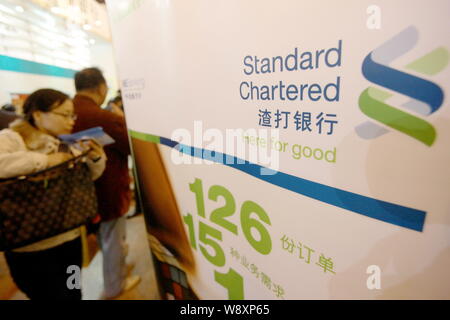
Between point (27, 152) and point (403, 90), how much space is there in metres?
1.31

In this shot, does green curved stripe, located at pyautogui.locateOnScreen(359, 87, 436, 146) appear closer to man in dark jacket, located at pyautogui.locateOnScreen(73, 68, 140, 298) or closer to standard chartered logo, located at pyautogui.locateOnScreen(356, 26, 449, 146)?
standard chartered logo, located at pyautogui.locateOnScreen(356, 26, 449, 146)

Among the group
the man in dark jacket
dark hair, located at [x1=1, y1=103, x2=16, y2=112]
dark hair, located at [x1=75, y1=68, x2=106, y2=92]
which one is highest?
dark hair, located at [x1=75, y1=68, x2=106, y2=92]

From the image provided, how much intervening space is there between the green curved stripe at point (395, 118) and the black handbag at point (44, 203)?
3.94ft

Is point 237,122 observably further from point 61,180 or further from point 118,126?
point 118,126

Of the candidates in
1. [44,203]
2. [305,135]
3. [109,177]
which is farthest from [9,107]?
[305,135]

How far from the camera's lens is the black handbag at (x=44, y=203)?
3.30 feet

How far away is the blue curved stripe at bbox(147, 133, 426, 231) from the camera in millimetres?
521

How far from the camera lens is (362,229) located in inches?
23.7

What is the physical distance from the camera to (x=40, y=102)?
115 cm

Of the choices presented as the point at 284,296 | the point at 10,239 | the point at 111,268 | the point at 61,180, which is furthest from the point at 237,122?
the point at 111,268

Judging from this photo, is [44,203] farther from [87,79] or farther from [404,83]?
[404,83]

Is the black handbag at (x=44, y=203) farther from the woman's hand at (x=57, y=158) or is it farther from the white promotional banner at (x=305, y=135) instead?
the white promotional banner at (x=305, y=135)

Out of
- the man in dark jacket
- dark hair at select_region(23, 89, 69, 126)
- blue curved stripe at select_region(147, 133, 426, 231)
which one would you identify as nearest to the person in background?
dark hair at select_region(23, 89, 69, 126)
